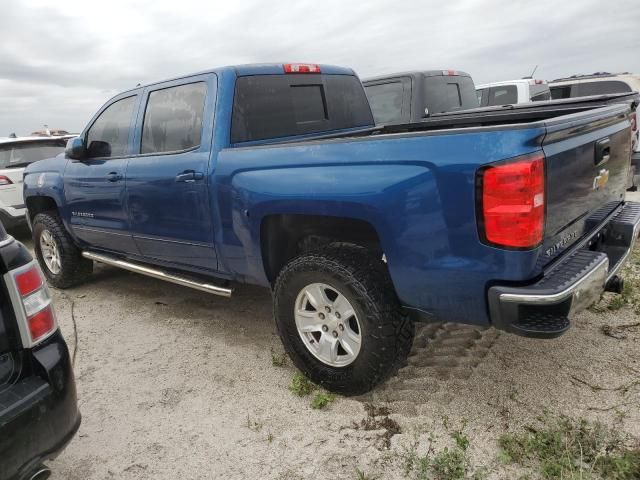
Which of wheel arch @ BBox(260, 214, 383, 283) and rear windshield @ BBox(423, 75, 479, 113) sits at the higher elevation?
rear windshield @ BBox(423, 75, 479, 113)

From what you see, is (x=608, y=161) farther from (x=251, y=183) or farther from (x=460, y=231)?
(x=251, y=183)

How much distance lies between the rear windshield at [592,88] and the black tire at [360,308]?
7179mm

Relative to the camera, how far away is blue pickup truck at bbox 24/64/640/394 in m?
2.04

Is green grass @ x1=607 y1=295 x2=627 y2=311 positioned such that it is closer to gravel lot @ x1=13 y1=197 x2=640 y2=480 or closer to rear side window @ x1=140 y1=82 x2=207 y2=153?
gravel lot @ x1=13 y1=197 x2=640 y2=480

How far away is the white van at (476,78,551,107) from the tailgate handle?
671 cm

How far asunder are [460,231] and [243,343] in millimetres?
1997

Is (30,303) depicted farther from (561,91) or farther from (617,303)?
(561,91)

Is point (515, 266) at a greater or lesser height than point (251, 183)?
lesser

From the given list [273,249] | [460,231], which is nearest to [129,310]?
[273,249]

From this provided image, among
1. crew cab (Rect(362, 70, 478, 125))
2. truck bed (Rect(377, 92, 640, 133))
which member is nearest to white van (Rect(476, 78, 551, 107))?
crew cab (Rect(362, 70, 478, 125))

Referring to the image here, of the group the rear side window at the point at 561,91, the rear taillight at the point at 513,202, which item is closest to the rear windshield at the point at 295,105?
the rear taillight at the point at 513,202

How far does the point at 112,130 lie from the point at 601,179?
11.9ft

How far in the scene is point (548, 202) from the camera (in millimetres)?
2090

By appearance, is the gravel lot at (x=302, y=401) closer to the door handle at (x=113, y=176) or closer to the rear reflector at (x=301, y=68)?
the door handle at (x=113, y=176)
